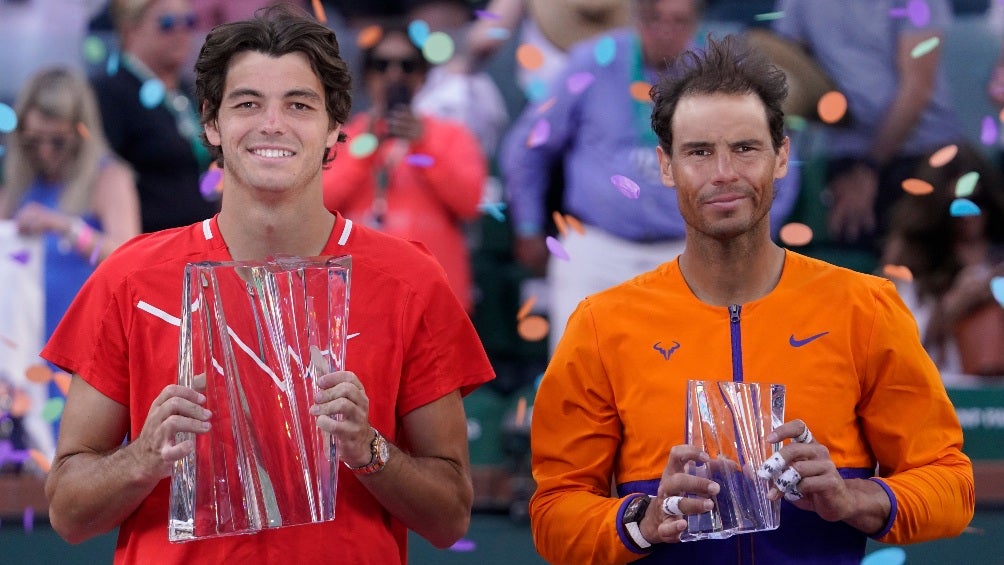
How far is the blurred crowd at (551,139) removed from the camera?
15.1 feet

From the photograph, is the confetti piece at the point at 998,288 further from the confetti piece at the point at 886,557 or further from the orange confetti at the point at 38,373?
the orange confetti at the point at 38,373

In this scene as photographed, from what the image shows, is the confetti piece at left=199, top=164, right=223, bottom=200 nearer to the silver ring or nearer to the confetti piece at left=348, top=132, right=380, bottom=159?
the confetti piece at left=348, top=132, right=380, bottom=159

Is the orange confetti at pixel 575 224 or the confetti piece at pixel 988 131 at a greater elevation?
the confetti piece at pixel 988 131

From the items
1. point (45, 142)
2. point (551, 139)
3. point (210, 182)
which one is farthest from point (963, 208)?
point (45, 142)

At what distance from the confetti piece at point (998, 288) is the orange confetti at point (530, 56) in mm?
1763

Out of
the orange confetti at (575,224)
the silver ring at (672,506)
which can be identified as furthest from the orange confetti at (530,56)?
the silver ring at (672,506)

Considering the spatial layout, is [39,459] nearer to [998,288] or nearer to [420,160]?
[420,160]

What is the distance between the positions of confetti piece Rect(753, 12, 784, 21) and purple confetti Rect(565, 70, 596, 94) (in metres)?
0.72

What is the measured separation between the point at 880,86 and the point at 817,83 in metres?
0.22

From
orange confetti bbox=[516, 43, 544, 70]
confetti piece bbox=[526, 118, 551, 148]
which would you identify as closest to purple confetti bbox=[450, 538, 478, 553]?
confetti piece bbox=[526, 118, 551, 148]

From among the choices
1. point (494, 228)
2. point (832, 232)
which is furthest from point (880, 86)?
point (494, 228)

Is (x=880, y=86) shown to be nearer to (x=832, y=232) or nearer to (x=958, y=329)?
(x=832, y=232)

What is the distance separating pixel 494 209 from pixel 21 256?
1.66 meters

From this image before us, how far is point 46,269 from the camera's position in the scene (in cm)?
475
